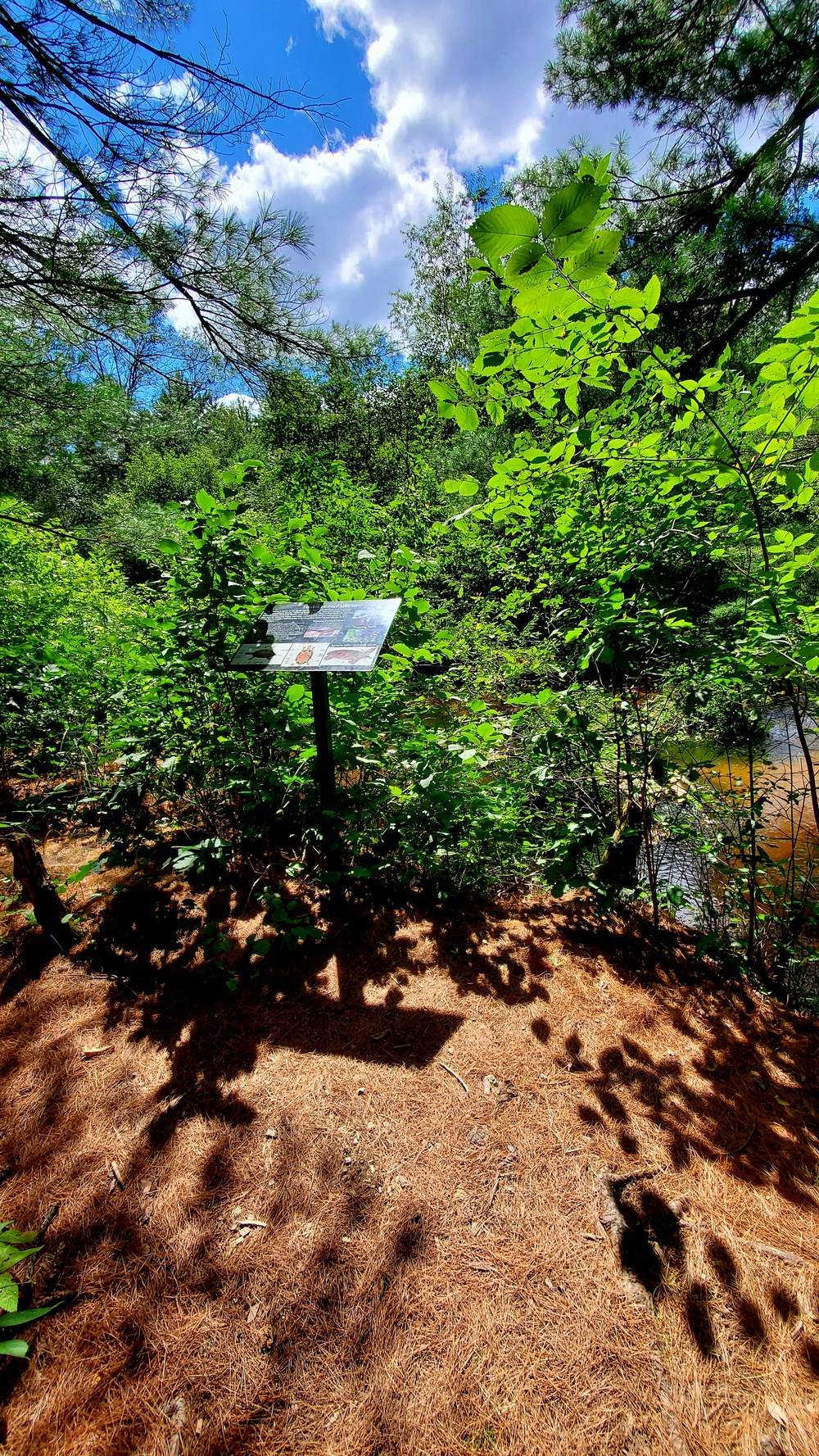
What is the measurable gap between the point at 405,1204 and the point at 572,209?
2.49 m

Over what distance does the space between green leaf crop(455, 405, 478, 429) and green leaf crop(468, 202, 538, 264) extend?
1.33 ft

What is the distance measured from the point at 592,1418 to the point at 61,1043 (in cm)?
211

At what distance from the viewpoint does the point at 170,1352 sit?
1213mm

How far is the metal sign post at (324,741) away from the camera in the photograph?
87.7 inches

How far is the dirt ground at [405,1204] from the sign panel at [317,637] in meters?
1.48

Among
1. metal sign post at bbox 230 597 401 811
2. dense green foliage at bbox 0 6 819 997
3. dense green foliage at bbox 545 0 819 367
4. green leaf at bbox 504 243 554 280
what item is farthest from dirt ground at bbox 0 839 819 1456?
dense green foliage at bbox 545 0 819 367

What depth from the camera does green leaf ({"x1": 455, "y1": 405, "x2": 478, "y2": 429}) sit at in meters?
1.28

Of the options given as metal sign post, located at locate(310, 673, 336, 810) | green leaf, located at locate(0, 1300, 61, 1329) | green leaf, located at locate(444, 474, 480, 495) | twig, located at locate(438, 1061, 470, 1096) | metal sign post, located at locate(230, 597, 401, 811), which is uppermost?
green leaf, located at locate(444, 474, 480, 495)

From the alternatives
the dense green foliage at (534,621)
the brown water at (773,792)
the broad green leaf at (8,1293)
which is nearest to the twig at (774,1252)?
the dense green foliage at (534,621)

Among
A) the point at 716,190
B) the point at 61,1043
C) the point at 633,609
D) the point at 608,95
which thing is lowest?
the point at 61,1043

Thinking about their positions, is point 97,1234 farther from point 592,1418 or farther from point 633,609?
point 633,609

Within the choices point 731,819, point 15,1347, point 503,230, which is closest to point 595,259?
point 503,230

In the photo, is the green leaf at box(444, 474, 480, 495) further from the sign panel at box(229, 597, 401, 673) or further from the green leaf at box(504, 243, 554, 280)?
the sign panel at box(229, 597, 401, 673)

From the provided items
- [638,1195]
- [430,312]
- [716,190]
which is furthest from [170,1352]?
[430,312]
